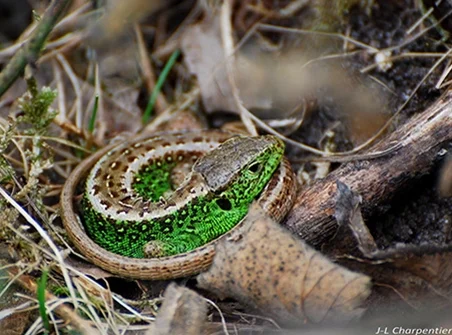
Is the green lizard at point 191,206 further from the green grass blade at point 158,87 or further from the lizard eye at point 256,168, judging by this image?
the green grass blade at point 158,87

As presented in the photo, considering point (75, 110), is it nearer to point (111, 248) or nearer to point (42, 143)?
point (42, 143)

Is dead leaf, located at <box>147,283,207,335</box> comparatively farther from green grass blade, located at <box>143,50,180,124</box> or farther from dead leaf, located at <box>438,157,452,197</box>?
green grass blade, located at <box>143,50,180,124</box>

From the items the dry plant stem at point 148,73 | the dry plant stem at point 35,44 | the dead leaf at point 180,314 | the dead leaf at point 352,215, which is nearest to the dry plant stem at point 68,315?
the dead leaf at point 180,314

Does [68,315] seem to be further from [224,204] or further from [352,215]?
[352,215]

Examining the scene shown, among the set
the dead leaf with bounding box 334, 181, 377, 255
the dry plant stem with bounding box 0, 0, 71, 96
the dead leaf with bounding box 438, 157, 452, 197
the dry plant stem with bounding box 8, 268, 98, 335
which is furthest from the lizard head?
the dry plant stem with bounding box 0, 0, 71, 96

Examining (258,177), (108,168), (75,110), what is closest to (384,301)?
(258,177)

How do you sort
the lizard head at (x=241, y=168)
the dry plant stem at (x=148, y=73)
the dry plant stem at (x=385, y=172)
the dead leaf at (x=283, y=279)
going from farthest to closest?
the dry plant stem at (x=148, y=73), the lizard head at (x=241, y=168), the dry plant stem at (x=385, y=172), the dead leaf at (x=283, y=279)

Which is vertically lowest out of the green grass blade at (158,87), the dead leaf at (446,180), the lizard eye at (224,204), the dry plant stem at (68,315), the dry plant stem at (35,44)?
the dry plant stem at (68,315)
